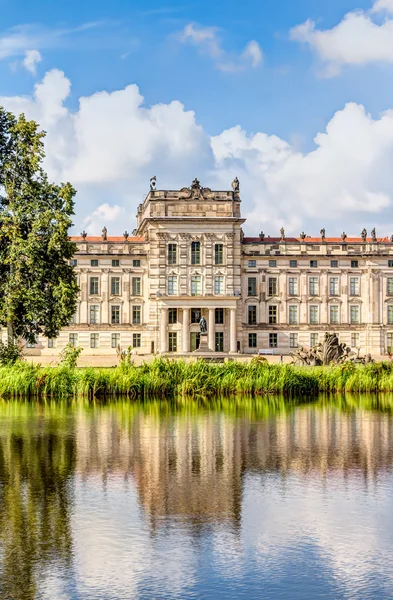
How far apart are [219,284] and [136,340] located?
8.32m

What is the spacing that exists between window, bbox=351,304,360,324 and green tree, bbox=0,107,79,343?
3870 centimetres

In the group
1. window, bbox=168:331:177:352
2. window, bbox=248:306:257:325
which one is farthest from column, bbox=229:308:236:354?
window, bbox=168:331:177:352

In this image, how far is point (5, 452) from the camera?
18547mm

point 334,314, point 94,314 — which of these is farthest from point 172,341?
point 334,314

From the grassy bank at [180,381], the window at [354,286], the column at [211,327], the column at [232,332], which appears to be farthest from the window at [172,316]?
the grassy bank at [180,381]

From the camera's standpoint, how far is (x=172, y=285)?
70125 millimetres

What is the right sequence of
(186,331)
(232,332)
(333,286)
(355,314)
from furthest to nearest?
(355,314)
(333,286)
(186,331)
(232,332)

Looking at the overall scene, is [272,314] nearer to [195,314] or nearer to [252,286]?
[252,286]

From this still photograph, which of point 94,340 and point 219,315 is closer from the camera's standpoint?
point 94,340

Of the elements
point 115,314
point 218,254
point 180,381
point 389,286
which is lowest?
point 180,381

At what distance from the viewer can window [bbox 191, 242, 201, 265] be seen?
70.5 metres

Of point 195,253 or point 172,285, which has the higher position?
point 195,253

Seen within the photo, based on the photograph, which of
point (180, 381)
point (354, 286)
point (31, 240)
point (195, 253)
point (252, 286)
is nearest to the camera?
point (180, 381)

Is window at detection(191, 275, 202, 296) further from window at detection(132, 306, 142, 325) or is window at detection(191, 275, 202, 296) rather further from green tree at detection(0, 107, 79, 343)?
green tree at detection(0, 107, 79, 343)
